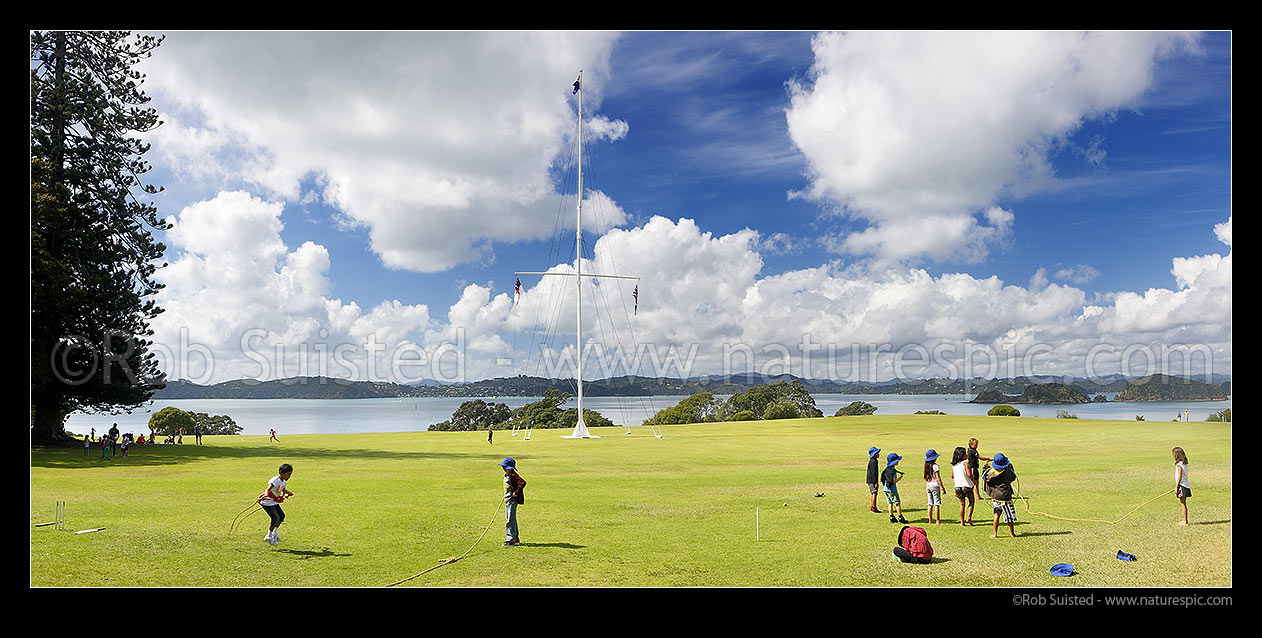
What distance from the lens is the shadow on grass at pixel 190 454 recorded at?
29516 mm

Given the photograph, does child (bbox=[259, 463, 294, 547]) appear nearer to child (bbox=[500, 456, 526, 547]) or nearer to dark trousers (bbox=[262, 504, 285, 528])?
dark trousers (bbox=[262, 504, 285, 528])

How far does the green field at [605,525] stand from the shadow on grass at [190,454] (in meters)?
0.38

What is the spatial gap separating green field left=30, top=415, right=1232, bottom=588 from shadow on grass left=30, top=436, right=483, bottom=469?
38 centimetres

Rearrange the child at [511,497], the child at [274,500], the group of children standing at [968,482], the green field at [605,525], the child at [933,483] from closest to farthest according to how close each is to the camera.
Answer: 1. the green field at [605,525]
2. the child at [274,500]
3. the child at [511,497]
4. the group of children standing at [968,482]
5. the child at [933,483]

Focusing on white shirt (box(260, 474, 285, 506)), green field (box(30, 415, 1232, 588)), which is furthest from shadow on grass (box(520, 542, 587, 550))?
white shirt (box(260, 474, 285, 506))

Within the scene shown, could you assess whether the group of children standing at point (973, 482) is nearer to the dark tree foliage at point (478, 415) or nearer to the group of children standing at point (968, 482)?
the group of children standing at point (968, 482)

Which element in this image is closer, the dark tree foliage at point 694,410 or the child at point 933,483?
the child at point 933,483

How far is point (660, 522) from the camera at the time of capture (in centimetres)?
1619

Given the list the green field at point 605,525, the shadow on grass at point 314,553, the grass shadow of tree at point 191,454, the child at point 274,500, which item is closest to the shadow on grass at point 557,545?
the green field at point 605,525

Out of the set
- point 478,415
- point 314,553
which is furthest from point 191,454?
point 478,415

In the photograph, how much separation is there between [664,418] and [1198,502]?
2902 inches

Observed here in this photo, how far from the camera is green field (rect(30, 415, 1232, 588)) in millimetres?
11719

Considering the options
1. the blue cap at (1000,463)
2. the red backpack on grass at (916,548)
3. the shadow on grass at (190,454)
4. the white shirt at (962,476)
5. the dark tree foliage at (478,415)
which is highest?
the blue cap at (1000,463)
